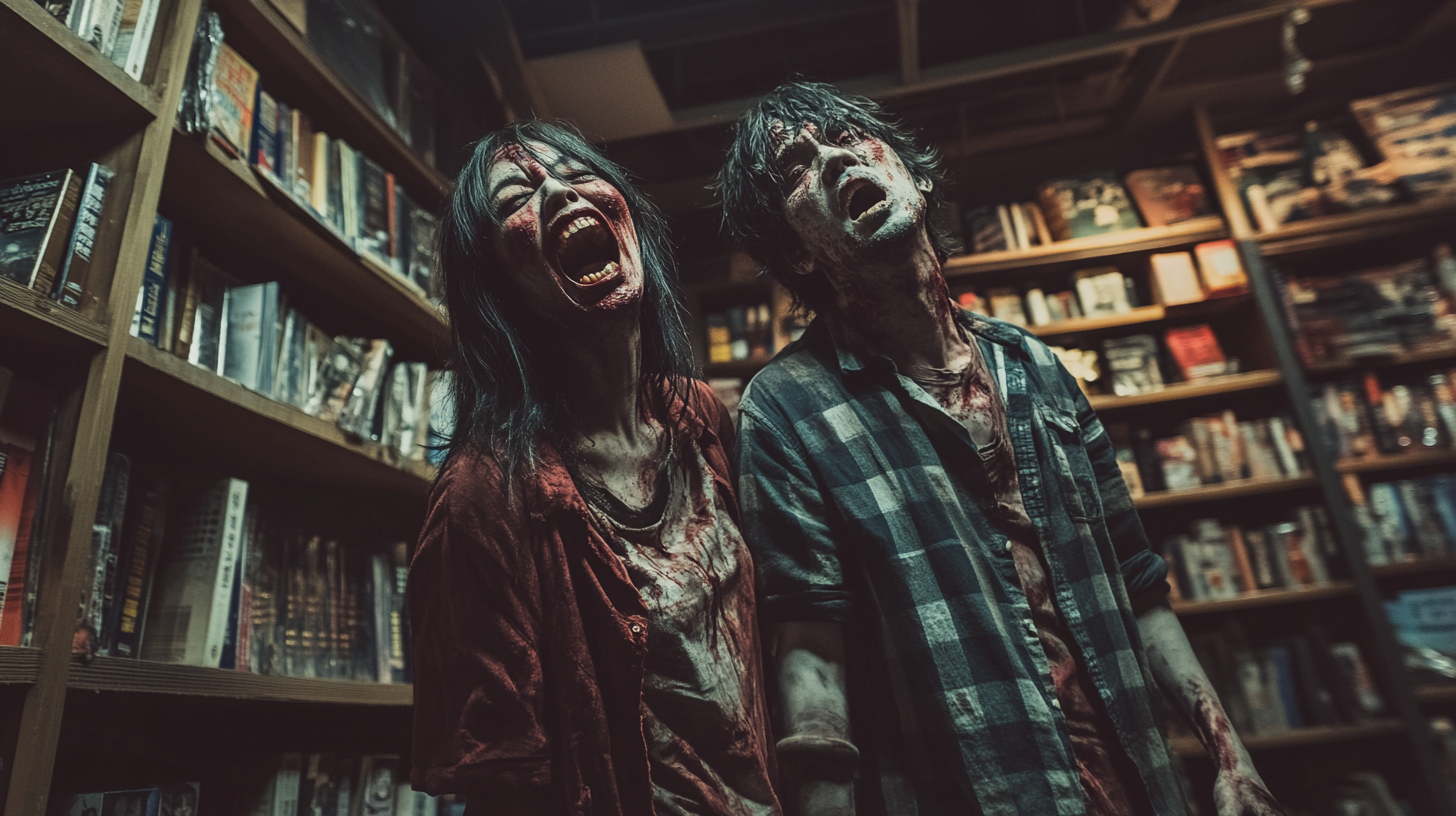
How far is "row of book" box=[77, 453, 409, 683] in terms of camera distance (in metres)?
1.23

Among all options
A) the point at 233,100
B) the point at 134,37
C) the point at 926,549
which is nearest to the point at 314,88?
the point at 233,100

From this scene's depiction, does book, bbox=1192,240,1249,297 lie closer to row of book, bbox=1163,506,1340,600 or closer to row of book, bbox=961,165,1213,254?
row of book, bbox=961,165,1213,254

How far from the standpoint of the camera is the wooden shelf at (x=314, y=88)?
5.38 ft

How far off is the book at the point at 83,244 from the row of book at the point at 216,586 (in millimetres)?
284

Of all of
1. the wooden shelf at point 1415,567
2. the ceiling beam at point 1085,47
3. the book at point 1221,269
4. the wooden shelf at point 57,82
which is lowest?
the wooden shelf at point 1415,567

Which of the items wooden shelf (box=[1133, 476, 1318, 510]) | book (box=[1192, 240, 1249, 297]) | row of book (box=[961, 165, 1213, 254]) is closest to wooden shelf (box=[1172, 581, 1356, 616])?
wooden shelf (box=[1133, 476, 1318, 510])

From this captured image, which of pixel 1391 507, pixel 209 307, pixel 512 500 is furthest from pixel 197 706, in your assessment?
pixel 1391 507

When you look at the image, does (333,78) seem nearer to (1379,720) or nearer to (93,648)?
(93,648)

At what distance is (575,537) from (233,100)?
118 cm

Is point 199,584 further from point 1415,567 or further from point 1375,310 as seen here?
point 1375,310

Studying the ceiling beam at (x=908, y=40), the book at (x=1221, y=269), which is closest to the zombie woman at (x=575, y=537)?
the ceiling beam at (x=908, y=40)

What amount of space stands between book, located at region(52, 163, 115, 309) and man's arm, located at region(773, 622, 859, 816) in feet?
3.51

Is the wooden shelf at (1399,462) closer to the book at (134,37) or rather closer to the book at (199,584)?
the book at (199,584)

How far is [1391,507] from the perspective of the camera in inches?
107
